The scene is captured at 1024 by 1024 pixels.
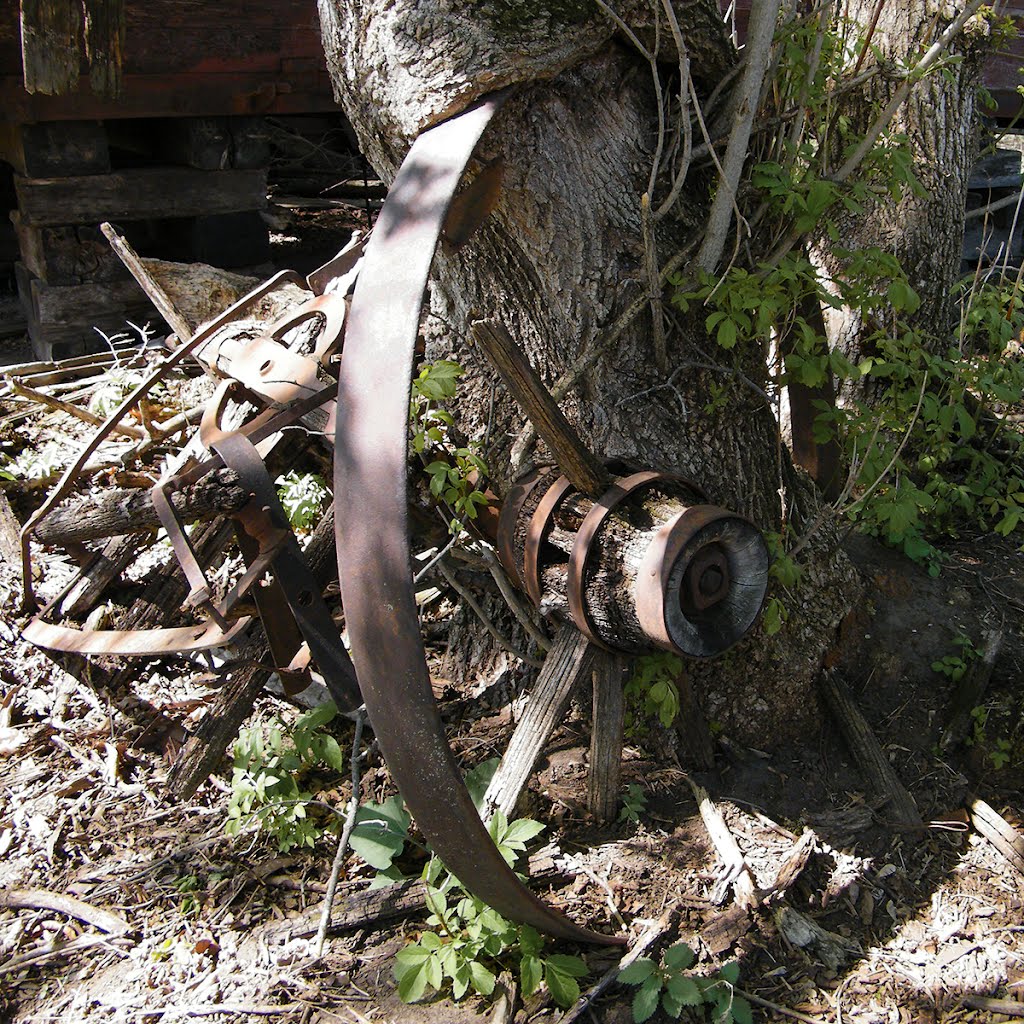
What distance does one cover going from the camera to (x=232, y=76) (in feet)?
16.9

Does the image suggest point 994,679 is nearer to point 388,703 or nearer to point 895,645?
point 895,645

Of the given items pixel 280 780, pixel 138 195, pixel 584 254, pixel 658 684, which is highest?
pixel 138 195

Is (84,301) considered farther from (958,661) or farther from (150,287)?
(958,661)

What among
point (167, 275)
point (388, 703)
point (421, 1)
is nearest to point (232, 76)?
point (167, 275)

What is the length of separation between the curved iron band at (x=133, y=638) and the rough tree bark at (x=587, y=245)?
0.91 metres

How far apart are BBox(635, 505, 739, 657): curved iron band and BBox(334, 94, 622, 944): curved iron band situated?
1.94 ft

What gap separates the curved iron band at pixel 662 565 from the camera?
2.14 m

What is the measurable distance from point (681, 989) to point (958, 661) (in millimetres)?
1419

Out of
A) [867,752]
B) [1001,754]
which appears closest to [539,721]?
[867,752]

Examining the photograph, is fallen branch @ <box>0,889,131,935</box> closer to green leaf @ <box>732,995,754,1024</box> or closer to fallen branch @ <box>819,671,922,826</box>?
green leaf @ <box>732,995,754,1024</box>

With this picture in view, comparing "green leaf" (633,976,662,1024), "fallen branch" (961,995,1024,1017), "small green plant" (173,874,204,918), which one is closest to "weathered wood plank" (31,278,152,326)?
"small green plant" (173,874,204,918)

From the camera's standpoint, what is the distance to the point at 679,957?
2.30m

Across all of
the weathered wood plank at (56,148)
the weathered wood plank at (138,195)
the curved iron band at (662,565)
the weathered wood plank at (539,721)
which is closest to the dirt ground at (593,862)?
the weathered wood plank at (539,721)

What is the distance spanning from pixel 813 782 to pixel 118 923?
1.95m
